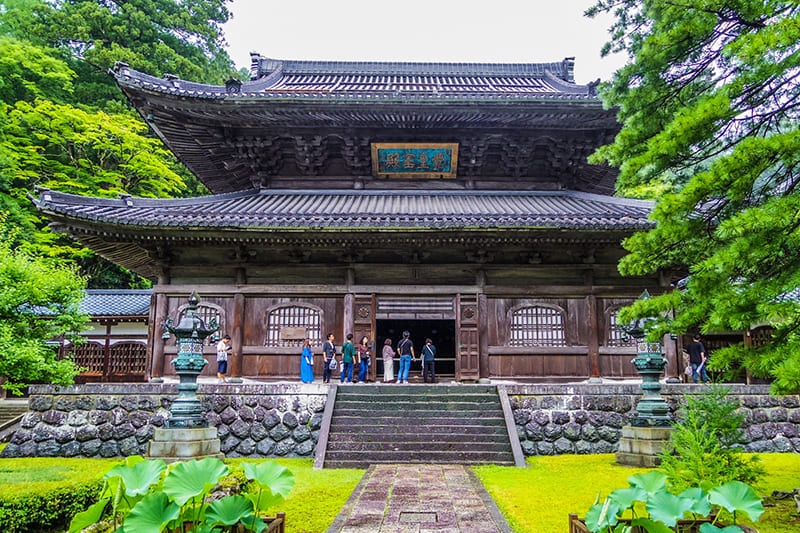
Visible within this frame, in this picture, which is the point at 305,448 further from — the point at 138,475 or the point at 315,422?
the point at 138,475

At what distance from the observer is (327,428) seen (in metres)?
10.6

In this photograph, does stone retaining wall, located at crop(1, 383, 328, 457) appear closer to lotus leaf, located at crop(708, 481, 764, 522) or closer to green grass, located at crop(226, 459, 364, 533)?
green grass, located at crop(226, 459, 364, 533)

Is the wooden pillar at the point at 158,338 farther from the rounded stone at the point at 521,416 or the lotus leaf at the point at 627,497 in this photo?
the lotus leaf at the point at 627,497

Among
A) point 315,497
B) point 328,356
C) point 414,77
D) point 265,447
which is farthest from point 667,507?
point 414,77

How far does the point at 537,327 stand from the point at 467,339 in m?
2.04

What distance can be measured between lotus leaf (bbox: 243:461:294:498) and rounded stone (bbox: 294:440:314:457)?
7758mm

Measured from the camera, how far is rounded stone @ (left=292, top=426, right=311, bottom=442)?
36.8 ft

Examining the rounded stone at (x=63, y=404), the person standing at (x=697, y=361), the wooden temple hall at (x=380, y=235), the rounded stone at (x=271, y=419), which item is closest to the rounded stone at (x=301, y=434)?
the rounded stone at (x=271, y=419)

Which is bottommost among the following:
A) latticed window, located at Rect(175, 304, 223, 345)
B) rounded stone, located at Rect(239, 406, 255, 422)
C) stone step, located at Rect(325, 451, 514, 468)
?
stone step, located at Rect(325, 451, 514, 468)

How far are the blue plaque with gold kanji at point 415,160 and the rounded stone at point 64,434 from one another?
34.6 ft

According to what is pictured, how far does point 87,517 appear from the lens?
3.41 meters

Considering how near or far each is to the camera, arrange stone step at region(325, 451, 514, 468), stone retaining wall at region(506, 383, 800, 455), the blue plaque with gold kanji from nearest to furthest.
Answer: stone step at region(325, 451, 514, 468) < stone retaining wall at region(506, 383, 800, 455) < the blue plaque with gold kanji

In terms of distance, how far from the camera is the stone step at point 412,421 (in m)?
10.9

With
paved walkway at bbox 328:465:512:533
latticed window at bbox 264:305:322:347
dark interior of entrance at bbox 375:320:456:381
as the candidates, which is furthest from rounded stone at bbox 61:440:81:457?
dark interior of entrance at bbox 375:320:456:381
